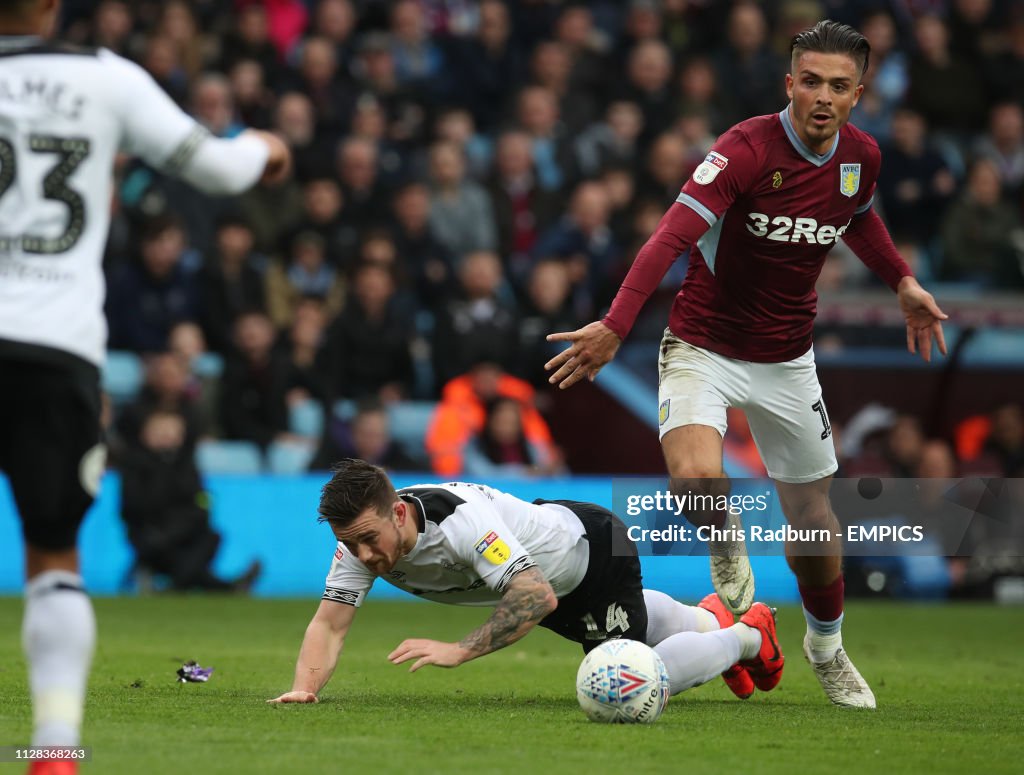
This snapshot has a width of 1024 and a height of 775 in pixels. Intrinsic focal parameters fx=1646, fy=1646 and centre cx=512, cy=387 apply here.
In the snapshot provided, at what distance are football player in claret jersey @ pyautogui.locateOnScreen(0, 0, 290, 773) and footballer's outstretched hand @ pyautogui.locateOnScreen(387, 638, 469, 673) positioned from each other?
165 cm

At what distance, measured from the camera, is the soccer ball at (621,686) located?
6.58 metres

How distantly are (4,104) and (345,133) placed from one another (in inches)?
526

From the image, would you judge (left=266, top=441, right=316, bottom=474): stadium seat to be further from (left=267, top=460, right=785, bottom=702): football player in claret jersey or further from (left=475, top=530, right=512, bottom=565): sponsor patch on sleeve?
→ (left=475, top=530, right=512, bottom=565): sponsor patch on sleeve

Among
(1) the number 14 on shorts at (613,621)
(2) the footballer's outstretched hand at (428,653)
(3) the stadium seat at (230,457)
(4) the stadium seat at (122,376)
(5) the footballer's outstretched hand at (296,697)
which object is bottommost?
(3) the stadium seat at (230,457)

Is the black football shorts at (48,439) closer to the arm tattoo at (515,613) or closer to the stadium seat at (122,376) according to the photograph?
the arm tattoo at (515,613)

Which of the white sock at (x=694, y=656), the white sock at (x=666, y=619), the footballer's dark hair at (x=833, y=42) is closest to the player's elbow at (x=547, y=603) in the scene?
the white sock at (x=694, y=656)

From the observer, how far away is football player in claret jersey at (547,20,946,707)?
297 inches

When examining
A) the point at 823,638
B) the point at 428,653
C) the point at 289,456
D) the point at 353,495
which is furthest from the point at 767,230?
the point at 289,456

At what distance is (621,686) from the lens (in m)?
6.58

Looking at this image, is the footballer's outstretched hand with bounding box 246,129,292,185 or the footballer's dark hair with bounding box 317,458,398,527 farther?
the footballer's dark hair with bounding box 317,458,398,527

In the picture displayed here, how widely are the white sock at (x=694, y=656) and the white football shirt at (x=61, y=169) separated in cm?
324

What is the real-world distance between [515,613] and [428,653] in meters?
0.52

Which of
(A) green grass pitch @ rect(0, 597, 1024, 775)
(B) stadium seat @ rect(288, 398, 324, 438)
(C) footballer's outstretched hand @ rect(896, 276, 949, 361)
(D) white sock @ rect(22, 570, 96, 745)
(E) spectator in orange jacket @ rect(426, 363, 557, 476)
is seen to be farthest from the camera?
(B) stadium seat @ rect(288, 398, 324, 438)

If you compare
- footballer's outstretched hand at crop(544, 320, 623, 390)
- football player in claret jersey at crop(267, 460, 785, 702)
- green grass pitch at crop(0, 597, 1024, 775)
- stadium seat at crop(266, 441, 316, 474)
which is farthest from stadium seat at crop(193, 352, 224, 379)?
footballer's outstretched hand at crop(544, 320, 623, 390)
